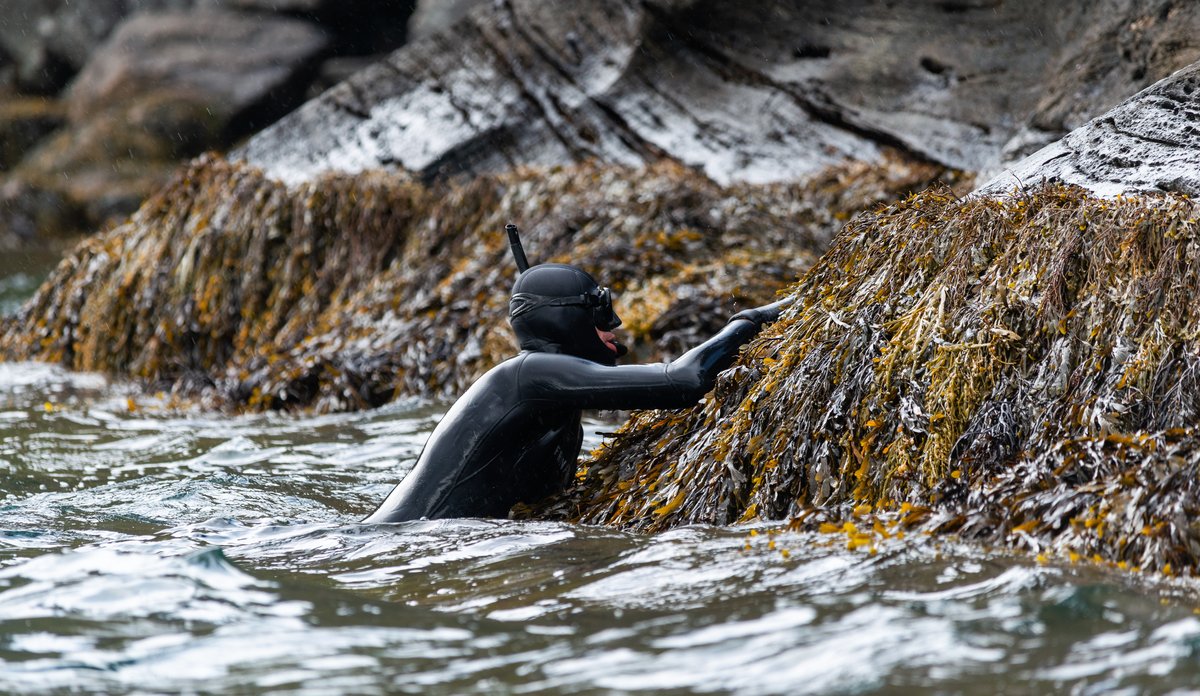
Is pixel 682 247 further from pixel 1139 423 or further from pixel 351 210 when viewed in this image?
pixel 1139 423

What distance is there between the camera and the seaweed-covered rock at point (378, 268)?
8.59 m

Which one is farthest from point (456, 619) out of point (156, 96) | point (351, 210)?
point (156, 96)

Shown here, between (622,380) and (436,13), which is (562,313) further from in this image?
(436,13)

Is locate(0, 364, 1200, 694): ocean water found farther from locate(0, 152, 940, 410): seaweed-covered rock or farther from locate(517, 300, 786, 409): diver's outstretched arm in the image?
locate(0, 152, 940, 410): seaweed-covered rock

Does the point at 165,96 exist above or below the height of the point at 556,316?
above

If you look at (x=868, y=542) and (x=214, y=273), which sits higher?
(x=214, y=273)

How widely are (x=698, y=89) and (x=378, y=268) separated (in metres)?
3.58

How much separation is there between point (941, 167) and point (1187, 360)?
667 cm

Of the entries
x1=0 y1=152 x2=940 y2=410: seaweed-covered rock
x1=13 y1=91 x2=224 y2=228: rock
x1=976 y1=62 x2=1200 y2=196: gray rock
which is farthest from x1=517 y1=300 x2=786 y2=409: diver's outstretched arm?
x1=13 y1=91 x2=224 y2=228: rock

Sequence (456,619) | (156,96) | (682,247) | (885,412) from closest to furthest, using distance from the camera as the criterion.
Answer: (456,619)
(885,412)
(682,247)
(156,96)

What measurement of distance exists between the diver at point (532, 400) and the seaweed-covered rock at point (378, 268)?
295 cm

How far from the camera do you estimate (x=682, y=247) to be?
8945 millimetres

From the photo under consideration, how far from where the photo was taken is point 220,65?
20.5m

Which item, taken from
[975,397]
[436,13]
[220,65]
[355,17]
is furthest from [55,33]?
[975,397]
